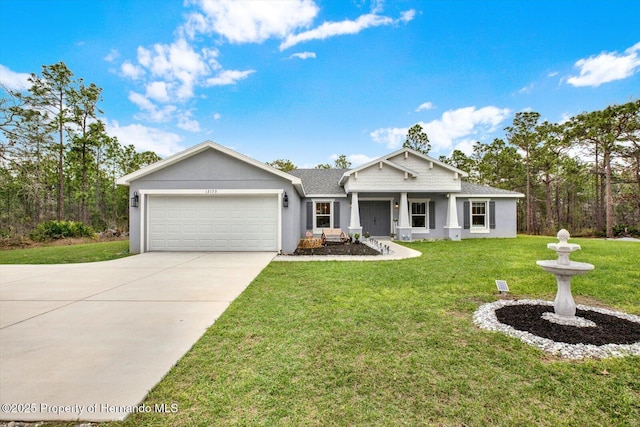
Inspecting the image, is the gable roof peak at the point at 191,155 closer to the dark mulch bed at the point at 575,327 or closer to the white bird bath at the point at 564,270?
the dark mulch bed at the point at 575,327

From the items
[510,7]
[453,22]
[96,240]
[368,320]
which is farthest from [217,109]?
[368,320]

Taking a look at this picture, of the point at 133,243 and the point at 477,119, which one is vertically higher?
the point at 477,119

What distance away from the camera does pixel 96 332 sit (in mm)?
3488

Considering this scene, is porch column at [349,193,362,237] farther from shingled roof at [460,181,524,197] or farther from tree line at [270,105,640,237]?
tree line at [270,105,640,237]

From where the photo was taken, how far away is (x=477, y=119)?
21.5 meters

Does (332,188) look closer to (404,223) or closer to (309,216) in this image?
(309,216)

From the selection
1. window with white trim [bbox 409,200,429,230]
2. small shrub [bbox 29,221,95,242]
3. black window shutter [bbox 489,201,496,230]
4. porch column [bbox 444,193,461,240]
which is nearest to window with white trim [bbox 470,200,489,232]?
black window shutter [bbox 489,201,496,230]

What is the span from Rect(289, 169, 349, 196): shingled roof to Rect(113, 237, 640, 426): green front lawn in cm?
1085

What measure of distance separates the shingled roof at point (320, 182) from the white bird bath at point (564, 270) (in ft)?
39.0

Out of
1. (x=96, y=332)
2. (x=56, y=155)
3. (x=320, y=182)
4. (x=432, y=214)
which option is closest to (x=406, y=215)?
(x=432, y=214)

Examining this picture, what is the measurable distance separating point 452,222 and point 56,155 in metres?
25.9

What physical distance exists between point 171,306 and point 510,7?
16.3 meters

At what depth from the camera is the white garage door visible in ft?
36.1

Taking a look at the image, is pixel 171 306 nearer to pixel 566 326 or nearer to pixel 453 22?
pixel 566 326
